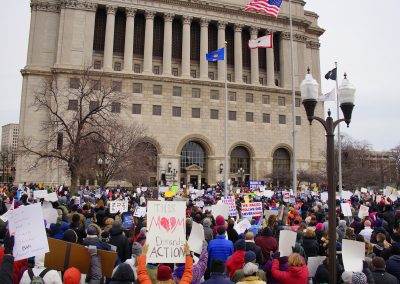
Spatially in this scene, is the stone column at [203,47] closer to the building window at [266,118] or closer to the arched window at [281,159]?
the building window at [266,118]

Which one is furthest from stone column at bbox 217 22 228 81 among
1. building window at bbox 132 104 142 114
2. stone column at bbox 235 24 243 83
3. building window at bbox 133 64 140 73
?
building window at bbox 132 104 142 114

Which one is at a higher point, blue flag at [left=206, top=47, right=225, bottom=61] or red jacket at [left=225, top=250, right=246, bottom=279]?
blue flag at [left=206, top=47, right=225, bottom=61]

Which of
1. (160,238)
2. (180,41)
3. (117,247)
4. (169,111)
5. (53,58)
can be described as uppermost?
(180,41)

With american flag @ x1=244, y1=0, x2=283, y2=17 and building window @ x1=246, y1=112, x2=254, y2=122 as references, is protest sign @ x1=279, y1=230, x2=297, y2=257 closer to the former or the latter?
american flag @ x1=244, y1=0, x2=283, y2=17

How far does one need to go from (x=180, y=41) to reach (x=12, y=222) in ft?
192

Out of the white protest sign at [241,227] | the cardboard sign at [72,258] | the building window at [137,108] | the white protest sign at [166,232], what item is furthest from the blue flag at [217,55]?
the building window at [137,108]

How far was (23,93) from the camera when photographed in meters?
54.8

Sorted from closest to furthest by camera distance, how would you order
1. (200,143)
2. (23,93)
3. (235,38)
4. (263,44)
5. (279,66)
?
(263,44)
(23,93)
(200,143)
(235,38)
(279,66)

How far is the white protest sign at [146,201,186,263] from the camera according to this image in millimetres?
6258

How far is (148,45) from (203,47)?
8983 mm

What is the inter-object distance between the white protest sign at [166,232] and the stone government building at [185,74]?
4553 centimetres

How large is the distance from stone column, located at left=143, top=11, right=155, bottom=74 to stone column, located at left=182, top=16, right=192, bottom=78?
5.12m

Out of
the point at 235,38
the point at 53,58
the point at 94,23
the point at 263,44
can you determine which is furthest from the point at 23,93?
the point at 263,44

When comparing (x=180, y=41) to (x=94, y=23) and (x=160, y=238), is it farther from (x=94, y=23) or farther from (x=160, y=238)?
(x=160, y=238)
